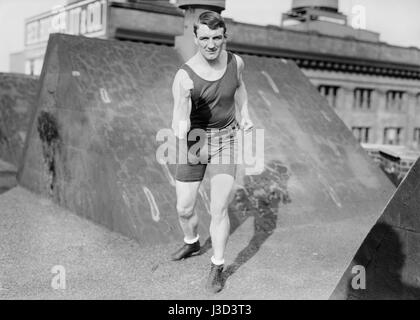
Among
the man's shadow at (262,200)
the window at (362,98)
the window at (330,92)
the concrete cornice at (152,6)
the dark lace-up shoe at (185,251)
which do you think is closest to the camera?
the dark lace-up shoe at (185,251)

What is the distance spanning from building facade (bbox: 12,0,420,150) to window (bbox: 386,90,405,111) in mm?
74

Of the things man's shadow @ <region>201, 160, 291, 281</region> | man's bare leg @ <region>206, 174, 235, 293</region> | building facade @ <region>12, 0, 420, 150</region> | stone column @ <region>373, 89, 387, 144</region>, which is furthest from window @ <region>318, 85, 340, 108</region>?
man's bare leg @ <region>206, 174, 235, 293</region>

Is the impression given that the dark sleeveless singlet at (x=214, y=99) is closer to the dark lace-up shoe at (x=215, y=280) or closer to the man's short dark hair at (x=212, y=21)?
the man's short dark hair at (x=212, y=21)

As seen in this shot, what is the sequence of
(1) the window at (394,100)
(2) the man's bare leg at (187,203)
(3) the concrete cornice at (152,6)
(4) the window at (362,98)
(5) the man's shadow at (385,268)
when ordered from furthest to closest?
(1) the window at (394,100), (4) the window at (362,98), (3) the concrete cornice at (152,6), (2) the man's bare leg at (187,203), (5) the man's shadow at (385,268)

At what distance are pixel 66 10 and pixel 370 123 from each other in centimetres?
2189

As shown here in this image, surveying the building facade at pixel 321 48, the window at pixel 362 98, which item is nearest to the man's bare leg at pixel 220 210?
the building facade at pixel 321 48

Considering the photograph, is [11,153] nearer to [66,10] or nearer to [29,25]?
[66,10]

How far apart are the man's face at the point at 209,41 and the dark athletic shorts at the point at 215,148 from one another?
0.62 meters

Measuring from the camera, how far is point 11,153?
9508 mm

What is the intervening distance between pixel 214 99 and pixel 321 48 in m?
30.6

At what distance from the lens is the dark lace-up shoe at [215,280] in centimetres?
416

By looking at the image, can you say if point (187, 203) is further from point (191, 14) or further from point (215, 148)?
point (191, 14)

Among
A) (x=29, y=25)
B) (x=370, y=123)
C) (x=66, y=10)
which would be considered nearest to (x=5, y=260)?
(x=66, y=10)

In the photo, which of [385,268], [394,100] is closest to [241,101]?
[385,268]
